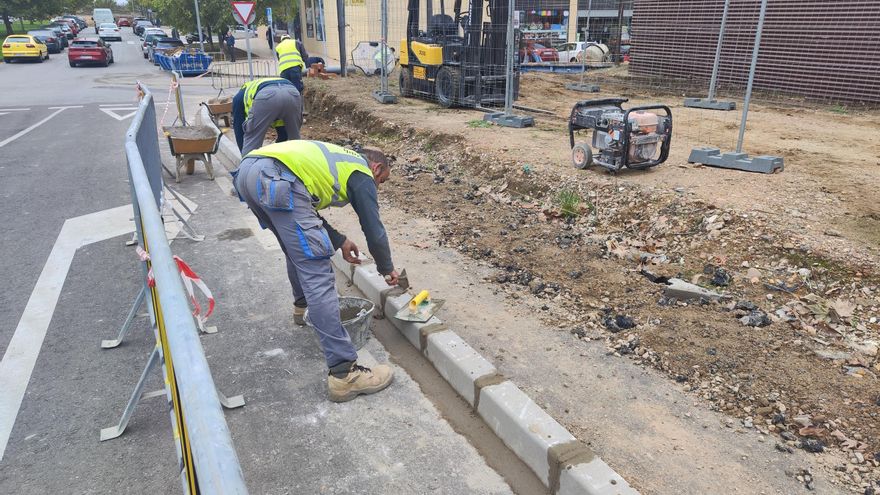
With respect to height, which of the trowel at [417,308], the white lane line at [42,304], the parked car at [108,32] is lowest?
the white lane line at [42,304]

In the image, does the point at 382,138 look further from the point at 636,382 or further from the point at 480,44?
the point at 636,382

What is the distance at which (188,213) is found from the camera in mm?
7223

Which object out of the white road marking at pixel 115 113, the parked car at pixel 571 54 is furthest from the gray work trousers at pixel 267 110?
the parked car at pixel 571 54

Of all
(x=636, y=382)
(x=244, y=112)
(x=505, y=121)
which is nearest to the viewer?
(x=636, y=382)

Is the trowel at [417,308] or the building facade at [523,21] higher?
the building facade at [523,21]

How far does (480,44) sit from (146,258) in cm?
1051

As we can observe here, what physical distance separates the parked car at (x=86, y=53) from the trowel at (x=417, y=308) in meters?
31.5

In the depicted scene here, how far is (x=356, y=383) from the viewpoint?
3.67m

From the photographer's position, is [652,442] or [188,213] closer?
[652,442]

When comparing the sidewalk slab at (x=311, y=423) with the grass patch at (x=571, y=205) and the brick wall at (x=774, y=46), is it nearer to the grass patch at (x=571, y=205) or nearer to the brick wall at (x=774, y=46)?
the grass patch at (x=571, y=205)

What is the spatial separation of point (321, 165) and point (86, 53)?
3183cm

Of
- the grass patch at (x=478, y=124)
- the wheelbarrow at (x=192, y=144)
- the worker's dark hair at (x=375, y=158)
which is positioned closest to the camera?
the worker's dark hair at (x=375, y=158)

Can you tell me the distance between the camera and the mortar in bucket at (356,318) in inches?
161

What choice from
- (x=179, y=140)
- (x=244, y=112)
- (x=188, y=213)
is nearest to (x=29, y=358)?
(x=244, y=112)
